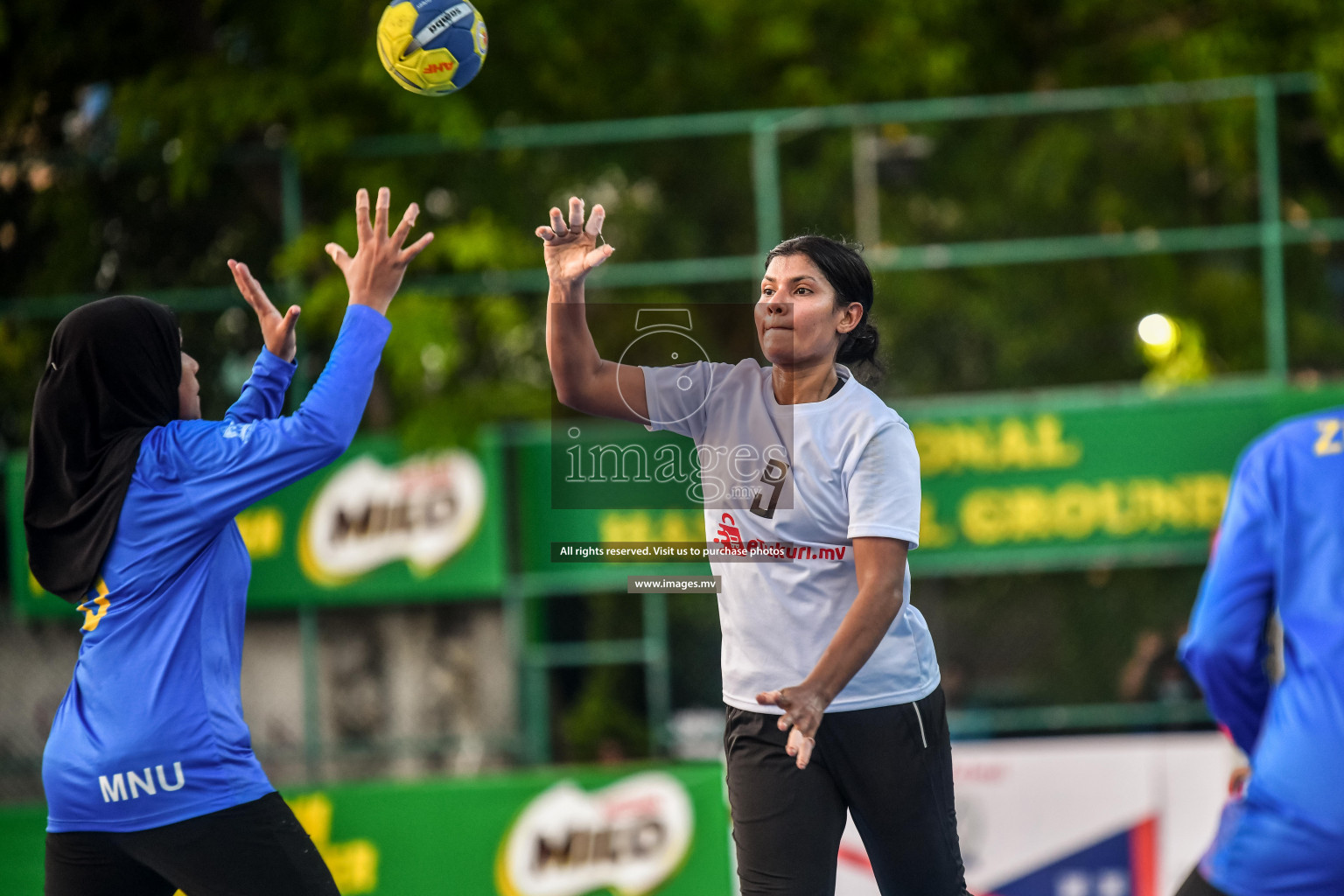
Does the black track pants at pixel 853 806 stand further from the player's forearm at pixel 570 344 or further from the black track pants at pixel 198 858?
the black track pants at pixel 198 858

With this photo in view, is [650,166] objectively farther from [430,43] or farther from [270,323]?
[270,323]

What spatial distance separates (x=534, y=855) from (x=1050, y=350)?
564cm

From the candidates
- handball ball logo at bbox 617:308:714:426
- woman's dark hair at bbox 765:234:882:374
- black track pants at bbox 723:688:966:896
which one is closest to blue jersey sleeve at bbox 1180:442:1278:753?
black track pants at bbox 723:688:966:896

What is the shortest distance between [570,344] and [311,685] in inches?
235

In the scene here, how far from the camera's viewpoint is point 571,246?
338 cm

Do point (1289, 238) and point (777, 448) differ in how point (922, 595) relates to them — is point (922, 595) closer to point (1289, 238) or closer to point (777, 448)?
point (1289, 238)

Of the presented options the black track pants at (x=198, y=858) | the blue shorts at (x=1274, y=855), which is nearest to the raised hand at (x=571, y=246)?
the black track pants at (x=198, y=858)

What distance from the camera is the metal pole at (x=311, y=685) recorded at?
8.70 metres

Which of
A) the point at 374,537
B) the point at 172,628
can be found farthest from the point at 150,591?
the point at 374,537

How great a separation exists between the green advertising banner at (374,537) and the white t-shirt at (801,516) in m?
5.27

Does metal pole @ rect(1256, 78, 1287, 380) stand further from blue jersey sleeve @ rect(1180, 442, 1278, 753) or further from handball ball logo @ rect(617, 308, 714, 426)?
blue jersey sleeve @ rect(1180, 442, 1278, 753)

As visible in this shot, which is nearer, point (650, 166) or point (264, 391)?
point (264, 391)

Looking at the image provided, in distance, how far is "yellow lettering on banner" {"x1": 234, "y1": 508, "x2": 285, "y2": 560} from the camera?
8586 millimetres

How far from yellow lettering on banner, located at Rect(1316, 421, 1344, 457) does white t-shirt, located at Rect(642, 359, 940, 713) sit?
2.93 feet
